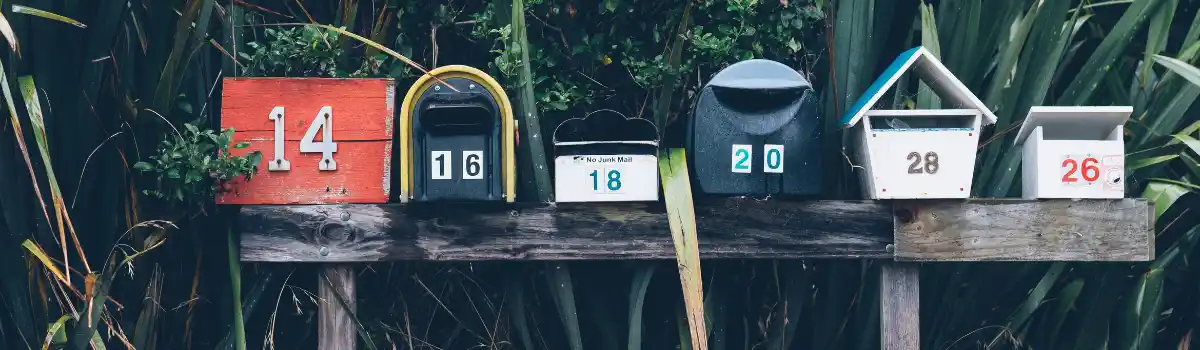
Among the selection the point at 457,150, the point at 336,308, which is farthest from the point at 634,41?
the point at 336,308

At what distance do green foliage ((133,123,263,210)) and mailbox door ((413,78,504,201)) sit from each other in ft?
1.23

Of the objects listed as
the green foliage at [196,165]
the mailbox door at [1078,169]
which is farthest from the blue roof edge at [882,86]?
the green foliage at [196,165]

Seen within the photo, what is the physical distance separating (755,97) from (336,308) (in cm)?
106

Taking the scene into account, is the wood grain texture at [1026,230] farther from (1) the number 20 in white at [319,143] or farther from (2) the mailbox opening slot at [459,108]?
(1) the number 20 in white at [319,143]

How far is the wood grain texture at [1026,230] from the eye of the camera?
232 cm

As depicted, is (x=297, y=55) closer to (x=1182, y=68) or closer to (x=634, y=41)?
(x=634, y=41)

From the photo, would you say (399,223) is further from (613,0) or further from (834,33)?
(834,33)

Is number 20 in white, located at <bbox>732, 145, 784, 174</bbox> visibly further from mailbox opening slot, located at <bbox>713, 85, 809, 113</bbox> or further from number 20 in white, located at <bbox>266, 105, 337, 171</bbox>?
number 20 in white, located at <bbox>266, 105, 337, 171</bbox>

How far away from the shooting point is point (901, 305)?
2.39 metres

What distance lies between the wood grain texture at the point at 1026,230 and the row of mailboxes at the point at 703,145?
0.04 m

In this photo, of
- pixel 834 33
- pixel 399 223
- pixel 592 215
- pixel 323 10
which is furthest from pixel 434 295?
pixel 834 33

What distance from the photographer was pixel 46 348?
198cm

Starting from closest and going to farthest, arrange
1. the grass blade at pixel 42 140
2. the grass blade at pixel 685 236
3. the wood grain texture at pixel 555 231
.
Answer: the grass blade at pixel 42 140 → the grass blade at pixel 685 236 → the wood grain texture at pixel 555 231

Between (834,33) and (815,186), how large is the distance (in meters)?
0.45
